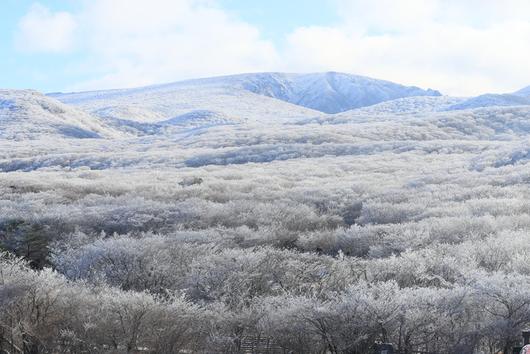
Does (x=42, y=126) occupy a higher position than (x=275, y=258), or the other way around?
(x=275, y=258)

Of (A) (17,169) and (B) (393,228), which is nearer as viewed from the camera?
(B) (393,228)

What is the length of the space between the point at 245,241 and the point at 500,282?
20.3 metres

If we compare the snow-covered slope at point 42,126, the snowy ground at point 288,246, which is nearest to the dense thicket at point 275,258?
the snowy ground at point 288,246

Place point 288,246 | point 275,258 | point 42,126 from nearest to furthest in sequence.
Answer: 1. point 275,258
2. point 288,246
3. point 42,126

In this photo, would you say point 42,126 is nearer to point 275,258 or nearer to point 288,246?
point 288,246

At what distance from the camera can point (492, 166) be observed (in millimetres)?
78500

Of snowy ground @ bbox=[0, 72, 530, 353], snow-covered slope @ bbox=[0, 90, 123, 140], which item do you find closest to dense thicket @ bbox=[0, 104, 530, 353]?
snowy ground @ bbox=[0, 72, 530, 353]

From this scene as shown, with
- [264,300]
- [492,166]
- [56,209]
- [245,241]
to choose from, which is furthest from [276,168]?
[264,300]

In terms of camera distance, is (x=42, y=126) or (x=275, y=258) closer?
(x=275, y=258)

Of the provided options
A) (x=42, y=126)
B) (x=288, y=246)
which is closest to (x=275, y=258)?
(x=288, y=246)

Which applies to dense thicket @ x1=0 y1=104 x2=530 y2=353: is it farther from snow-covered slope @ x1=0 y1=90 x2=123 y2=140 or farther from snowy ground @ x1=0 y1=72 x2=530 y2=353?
snow-covered slope @ x1=0 y1=90 x2=123 y2=140

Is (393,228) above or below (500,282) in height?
below

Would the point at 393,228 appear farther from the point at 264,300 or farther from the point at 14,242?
the point at 14,242

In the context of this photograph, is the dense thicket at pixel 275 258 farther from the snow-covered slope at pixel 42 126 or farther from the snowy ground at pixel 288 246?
the snow-covered slope at pixel 42 126
